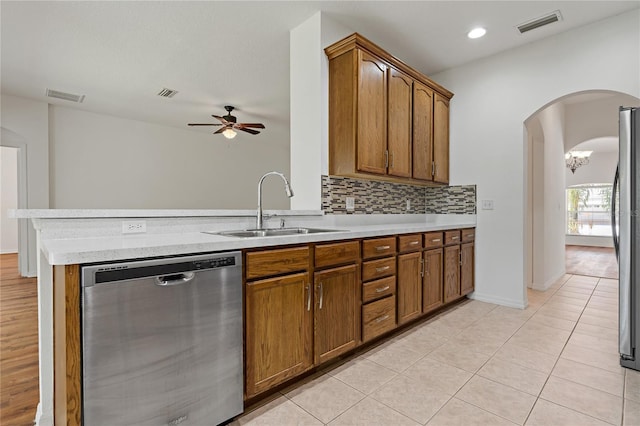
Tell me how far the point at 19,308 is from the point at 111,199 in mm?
2813

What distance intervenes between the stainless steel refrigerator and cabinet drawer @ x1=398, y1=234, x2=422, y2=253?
51.2 inches

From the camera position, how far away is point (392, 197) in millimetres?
3533

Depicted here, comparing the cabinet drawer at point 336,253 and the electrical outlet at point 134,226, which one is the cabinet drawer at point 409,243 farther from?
the electrical outlet at point 134,226

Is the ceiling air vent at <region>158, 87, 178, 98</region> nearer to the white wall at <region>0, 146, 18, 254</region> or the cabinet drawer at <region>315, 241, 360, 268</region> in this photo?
the cabinet drawer at <region>315, 241, 360, 268</region>

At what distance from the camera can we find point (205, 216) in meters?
1.97

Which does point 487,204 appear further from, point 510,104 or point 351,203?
point 351,203

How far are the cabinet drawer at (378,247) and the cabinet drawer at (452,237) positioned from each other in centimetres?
94

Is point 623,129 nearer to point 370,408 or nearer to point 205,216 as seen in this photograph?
point 370,408

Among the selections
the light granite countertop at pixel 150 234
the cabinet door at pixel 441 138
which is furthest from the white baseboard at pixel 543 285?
the light granite countertop at pixel 150 234

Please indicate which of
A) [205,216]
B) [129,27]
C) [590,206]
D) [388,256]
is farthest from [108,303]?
[590,206]

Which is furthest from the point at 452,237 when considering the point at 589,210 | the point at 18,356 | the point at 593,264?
the point at 589,210

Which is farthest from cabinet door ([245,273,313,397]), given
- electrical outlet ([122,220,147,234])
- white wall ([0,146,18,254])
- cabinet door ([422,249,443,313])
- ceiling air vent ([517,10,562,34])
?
white wall ([0,146,18,254])

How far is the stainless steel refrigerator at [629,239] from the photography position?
1981 mm

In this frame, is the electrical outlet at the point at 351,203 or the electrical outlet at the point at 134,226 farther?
the electrical outlet at the point at 351,203
